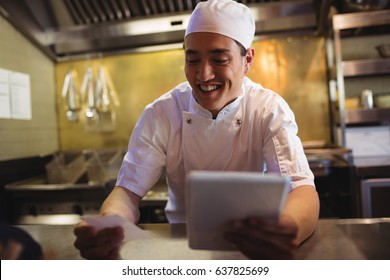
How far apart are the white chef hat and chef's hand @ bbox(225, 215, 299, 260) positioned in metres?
0.52

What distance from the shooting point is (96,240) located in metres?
0.69

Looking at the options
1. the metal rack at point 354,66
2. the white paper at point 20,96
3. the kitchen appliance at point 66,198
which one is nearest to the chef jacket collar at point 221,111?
the kitchen appliance at point 66,198

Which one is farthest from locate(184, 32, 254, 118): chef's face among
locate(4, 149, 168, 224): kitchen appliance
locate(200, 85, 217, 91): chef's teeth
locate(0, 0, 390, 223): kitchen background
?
locate(0, 0, 390, 223): kitchen background

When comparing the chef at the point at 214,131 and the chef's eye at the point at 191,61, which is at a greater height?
the chef's eye at the point at 191,61

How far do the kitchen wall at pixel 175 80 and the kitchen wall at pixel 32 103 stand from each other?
8 centimetres

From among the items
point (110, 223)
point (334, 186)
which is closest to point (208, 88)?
point (110, 223)

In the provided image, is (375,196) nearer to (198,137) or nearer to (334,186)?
(334,186)

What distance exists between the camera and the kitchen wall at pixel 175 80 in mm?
2324

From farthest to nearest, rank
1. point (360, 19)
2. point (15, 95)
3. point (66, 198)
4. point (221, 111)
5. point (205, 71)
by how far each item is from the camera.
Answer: point (15, 95)
point (360, 19)
point (66, 198)
point (221, 111)
point (205, 71)

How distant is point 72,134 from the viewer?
8.39ft

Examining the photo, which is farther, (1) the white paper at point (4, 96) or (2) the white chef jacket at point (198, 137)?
(1) the white paper at point (4, 96)

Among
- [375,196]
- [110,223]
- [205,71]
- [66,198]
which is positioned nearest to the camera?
[110,223]

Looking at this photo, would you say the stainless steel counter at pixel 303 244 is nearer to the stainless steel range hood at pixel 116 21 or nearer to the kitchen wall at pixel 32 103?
the kitchen wall at pixel 32 103

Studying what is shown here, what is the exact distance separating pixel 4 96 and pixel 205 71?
1.71 metres
